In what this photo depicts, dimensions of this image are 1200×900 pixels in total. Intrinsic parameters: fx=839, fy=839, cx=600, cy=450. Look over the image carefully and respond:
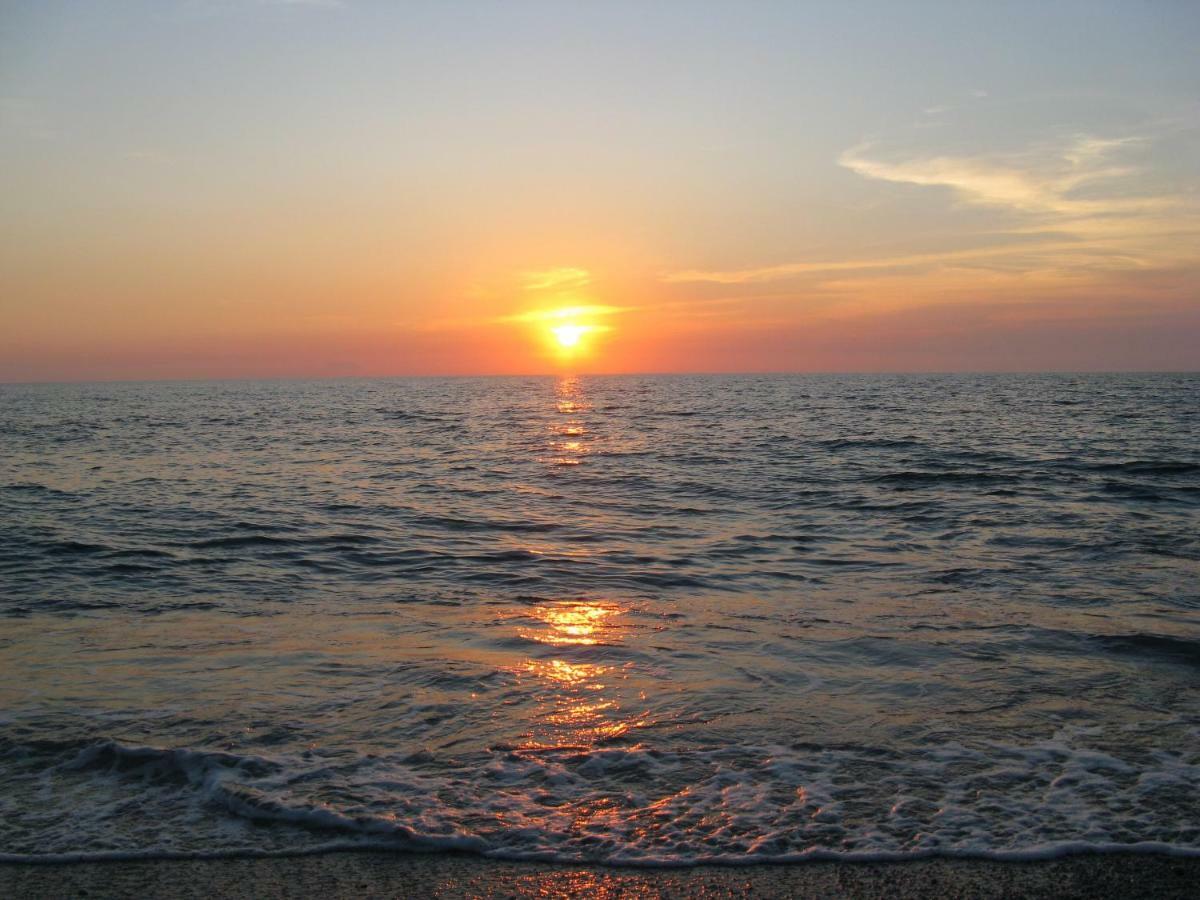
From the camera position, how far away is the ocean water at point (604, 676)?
16.4ft

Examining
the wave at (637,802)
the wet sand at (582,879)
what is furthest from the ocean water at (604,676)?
the wet sand at (582,879)

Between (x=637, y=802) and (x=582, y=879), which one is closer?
(x=582, y=879)

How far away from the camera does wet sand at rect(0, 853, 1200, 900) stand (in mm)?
4258

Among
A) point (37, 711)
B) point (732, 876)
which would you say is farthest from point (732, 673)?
point (37, 711)

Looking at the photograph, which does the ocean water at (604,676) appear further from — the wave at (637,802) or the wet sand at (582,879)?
the wet sand at (582,879)

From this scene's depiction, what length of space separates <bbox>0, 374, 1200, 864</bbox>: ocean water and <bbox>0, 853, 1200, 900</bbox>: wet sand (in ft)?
0.46

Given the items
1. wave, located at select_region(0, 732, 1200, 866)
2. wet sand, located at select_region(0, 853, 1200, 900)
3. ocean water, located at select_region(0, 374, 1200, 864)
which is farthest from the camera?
ocean water, located at select_region(0, 374, 1200, 864)

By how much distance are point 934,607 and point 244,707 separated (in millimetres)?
7770

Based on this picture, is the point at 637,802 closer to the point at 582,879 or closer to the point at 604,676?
the point at 582,879

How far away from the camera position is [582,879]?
14.4ft

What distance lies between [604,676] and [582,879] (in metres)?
3.28

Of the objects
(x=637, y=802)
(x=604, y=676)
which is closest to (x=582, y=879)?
(x=637, y=802)

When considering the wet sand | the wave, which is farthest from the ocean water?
the wet sand

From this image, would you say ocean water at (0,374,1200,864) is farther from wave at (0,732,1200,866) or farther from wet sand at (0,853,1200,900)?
wet sand at (0,853,1200,900)
